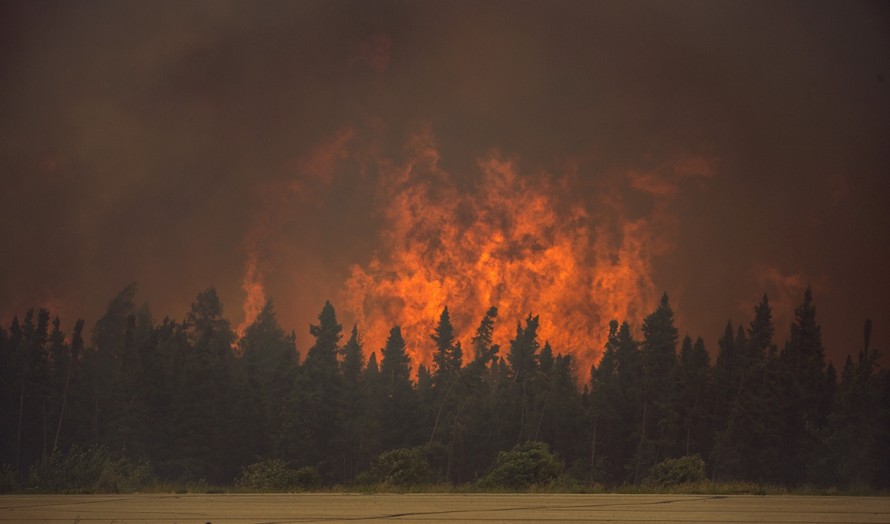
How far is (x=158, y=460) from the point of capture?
10619 cm

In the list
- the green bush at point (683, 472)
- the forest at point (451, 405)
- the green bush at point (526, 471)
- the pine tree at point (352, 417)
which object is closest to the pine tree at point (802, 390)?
the forest at point (451, 405)

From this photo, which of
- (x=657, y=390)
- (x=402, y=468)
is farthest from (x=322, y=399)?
(x=402, y=468)

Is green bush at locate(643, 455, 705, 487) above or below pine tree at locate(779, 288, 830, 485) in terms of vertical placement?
below

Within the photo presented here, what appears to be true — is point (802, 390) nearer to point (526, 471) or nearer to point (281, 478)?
point (526, 471)

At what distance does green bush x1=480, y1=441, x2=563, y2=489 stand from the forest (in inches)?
2419

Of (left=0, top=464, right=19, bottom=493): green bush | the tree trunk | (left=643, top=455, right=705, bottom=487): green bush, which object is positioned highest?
the tree trunk

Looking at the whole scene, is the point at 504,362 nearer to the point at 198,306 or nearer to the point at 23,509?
the point at 198,306

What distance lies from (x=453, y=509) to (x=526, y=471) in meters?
14.3

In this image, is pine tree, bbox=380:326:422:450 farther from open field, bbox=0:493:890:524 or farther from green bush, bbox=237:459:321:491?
open field, bbox=0:493:890:524

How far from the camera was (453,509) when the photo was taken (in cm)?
1955

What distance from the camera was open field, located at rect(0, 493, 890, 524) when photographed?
17250 mm

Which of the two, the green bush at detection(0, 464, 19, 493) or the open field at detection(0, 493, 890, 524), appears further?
the green bush at detection(0, 464, 19, 493)

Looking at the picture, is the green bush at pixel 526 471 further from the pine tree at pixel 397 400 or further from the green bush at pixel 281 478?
the pine tree at pixel 397 400

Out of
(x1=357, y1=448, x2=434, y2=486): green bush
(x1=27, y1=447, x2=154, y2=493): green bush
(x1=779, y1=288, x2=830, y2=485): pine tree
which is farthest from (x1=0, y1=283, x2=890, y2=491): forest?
(x1=27, y1=447, x2=154, y2=493): green bush
